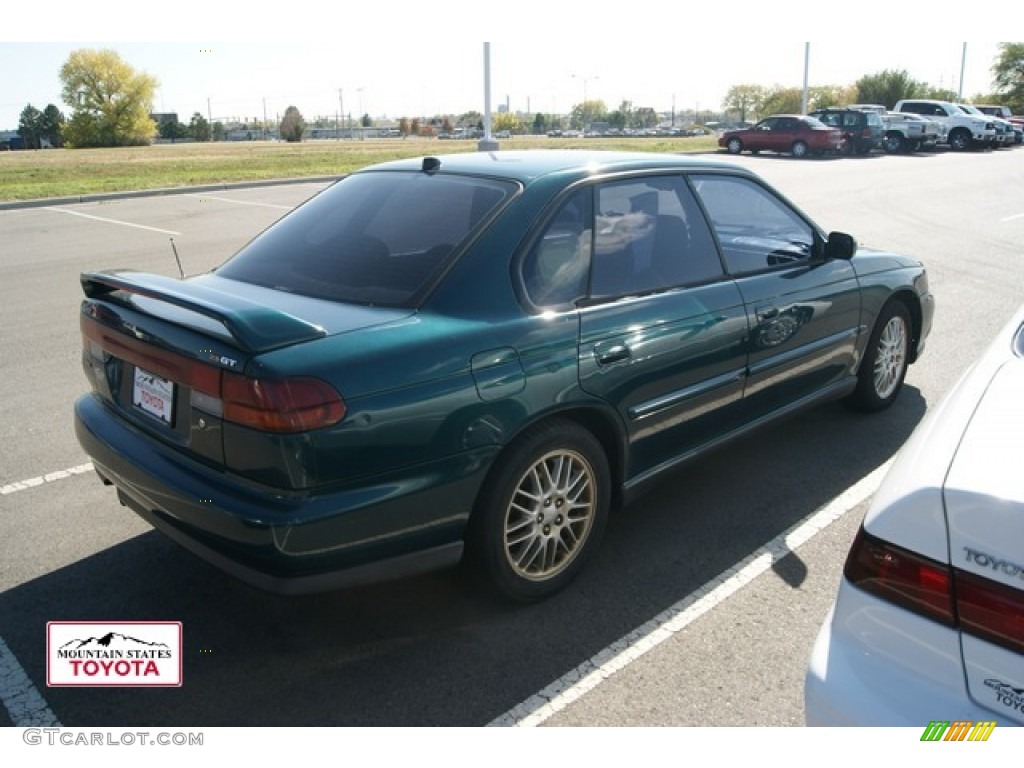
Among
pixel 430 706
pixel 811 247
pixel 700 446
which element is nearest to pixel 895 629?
pixel 430 706

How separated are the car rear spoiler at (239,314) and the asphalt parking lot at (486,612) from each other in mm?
1122

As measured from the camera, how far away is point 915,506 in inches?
75.1

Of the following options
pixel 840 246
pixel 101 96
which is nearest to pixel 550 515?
pixel 840 246

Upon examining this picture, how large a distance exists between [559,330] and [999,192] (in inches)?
760

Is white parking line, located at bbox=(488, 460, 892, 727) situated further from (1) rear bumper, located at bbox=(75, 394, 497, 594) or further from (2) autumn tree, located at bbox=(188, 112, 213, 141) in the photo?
(2) autumn tree, located at bbox=(188, 112, 213, 141)

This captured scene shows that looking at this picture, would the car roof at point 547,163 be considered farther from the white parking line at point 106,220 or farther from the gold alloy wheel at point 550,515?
the white parking line at point 106,220

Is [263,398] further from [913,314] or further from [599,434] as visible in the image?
[913,314]

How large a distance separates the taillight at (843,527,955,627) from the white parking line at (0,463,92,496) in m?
3.84

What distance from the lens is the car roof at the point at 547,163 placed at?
140 inches

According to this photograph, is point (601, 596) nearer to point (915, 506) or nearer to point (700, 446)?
point (700, 446)

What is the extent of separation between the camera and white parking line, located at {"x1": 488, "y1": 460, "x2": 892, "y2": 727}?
274cm

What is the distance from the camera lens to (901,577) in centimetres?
196

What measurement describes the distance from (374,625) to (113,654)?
2.94 ft

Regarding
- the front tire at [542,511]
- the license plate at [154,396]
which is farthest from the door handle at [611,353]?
the license plate at [154,396]
